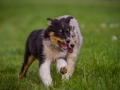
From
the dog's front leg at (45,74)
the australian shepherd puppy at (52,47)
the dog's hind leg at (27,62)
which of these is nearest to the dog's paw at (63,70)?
the australian shepherd puppy at (52,47)

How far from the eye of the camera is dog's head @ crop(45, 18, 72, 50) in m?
6.40

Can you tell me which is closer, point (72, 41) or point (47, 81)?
point (47, 81)

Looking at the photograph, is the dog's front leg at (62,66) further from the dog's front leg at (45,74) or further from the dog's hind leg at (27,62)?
the dog's hind leg at (27,62)

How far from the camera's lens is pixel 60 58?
6.83 metres

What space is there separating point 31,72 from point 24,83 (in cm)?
160

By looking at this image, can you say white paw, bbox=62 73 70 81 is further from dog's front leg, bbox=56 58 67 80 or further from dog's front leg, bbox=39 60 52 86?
dog's front leg, bbox=39 60 52 86

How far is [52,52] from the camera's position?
22.4ft

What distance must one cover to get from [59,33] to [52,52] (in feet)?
1.83

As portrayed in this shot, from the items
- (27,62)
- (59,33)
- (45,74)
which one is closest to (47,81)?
(45,74)

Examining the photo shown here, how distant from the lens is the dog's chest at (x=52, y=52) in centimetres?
680

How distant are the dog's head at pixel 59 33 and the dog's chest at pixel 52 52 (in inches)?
6.6

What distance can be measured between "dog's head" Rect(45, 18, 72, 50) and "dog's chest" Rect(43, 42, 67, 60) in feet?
0.55

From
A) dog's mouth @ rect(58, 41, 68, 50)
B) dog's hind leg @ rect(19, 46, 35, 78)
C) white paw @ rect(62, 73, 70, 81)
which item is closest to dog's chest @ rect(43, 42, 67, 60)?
dog's mouth @ rect(58, 41, 68, 50)

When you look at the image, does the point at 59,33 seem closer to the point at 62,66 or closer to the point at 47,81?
the point at 62,66
